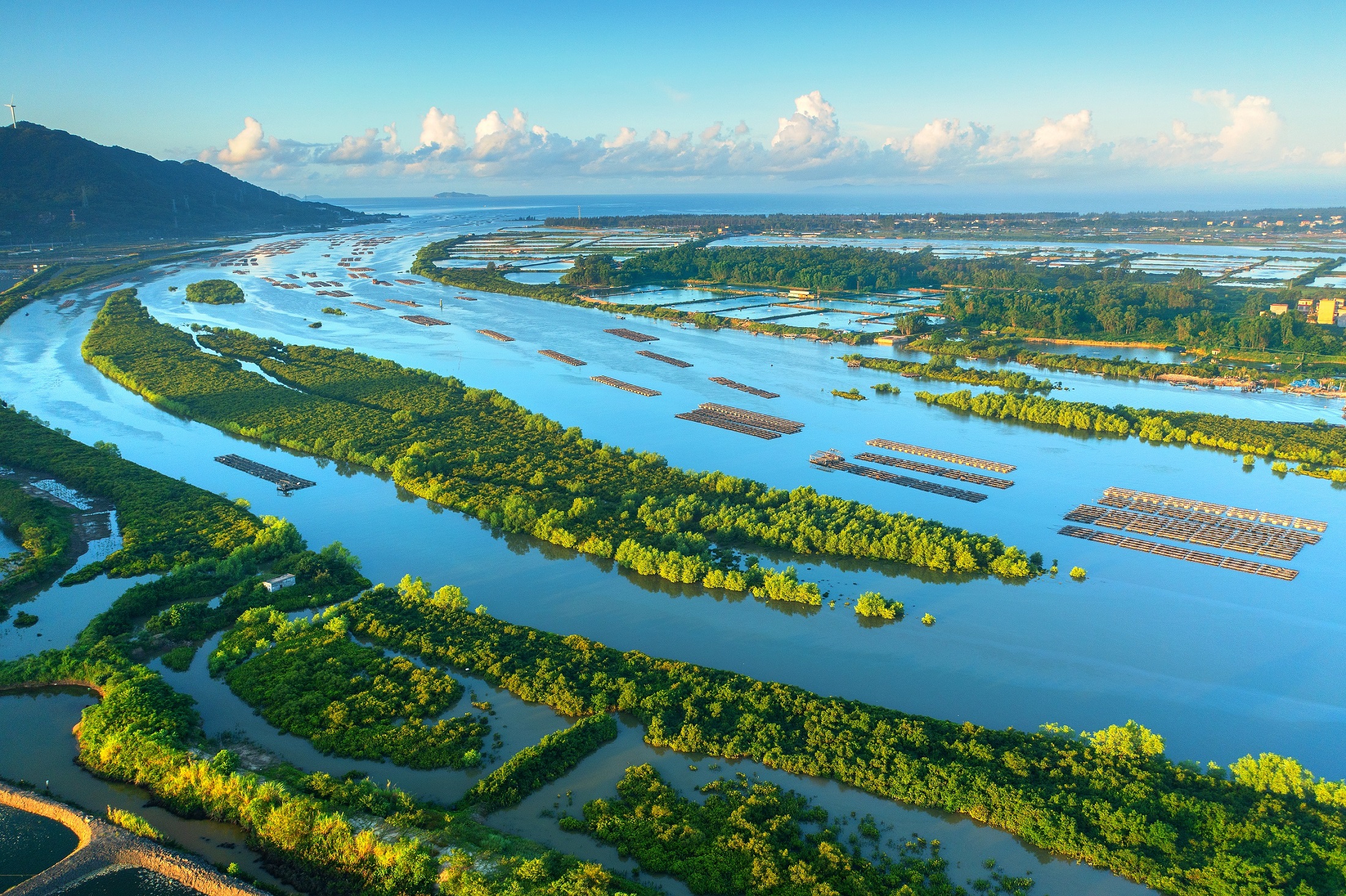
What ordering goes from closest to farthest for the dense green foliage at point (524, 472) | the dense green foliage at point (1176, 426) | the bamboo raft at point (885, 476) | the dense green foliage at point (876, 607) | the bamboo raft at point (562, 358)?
the dense green foliage at point (876, 607) < the dense green foliage at point (524, 472) < the bamboo raft at point (885, 476) < the dense green foliage at point (1176, 426) < the bamboo raft at point (562, 358)

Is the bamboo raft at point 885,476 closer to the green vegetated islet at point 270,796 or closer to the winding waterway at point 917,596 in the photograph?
the winding waterway at point 917,596

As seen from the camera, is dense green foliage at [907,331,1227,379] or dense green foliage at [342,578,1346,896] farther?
dense green foliage at [907,331,1227,379]

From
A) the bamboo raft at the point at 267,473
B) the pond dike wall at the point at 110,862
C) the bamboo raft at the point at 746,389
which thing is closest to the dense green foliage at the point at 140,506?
the bamboo raft at the point at 267,473

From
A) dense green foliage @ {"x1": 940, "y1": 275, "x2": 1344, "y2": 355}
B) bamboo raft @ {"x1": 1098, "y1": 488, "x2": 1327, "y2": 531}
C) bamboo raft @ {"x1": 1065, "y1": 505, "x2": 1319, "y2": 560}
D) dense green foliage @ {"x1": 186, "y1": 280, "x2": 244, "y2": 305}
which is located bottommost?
bamboo raft @ {"x1": 1065, "y1": 505, "x2": 1319, "y2": 560}

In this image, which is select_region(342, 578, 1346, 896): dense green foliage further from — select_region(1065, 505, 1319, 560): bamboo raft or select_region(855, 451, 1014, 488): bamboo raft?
select_region(855, 451, 1014, 488): bamboo raft

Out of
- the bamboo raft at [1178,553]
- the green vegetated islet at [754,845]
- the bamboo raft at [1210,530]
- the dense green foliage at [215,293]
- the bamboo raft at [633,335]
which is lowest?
the green vegetated islet at [754,845]

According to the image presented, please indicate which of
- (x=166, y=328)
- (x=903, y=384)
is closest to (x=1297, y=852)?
(x=903, y=384)

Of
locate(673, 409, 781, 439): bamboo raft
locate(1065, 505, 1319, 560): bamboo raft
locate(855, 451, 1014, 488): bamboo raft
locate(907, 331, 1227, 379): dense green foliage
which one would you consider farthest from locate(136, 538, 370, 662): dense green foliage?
locate(907, 331, 1227, 379): dense green foliage
